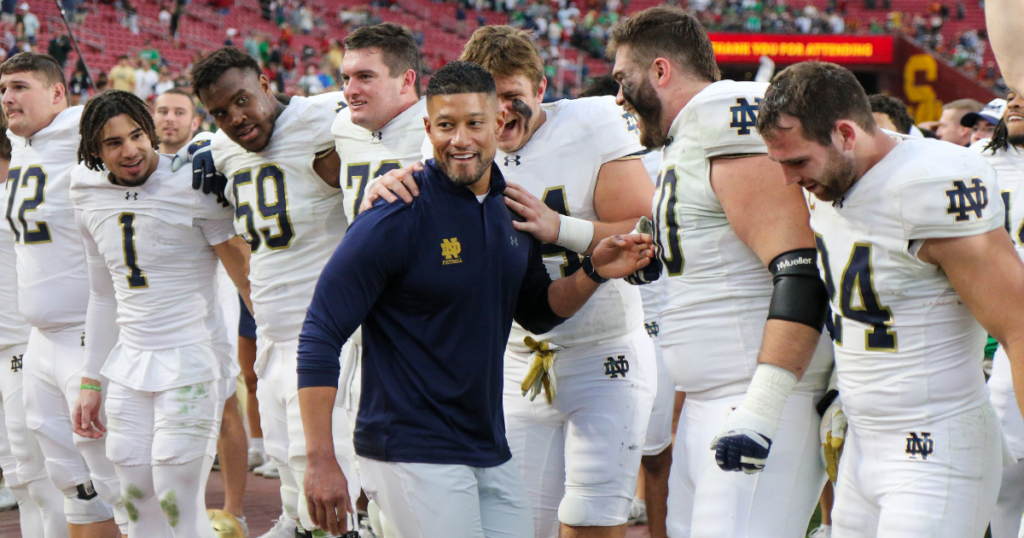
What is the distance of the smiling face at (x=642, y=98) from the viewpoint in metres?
3.06

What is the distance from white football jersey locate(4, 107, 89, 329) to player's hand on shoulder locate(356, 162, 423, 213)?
2714 millimetres

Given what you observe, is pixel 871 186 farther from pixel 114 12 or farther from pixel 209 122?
pixel 114 12

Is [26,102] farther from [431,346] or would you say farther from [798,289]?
[798,289]

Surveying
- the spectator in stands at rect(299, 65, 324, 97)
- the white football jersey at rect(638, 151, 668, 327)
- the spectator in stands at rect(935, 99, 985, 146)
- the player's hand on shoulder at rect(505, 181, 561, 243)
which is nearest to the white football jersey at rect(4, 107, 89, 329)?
the player's hand on shoulder at rect(505, 181, 561, 243)

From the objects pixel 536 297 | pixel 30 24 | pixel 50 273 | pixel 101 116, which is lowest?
pixel 50 273

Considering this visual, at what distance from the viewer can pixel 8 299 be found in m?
5.25

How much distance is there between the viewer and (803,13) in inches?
1180

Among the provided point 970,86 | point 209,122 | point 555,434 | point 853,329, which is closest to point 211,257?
point 555,434

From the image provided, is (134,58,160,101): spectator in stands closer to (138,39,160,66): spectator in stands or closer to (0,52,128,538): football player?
(138,39,160,66): spectator in stands

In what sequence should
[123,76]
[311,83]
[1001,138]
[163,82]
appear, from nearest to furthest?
[1001,138] < [123,76] < [163,82] < [311,83]

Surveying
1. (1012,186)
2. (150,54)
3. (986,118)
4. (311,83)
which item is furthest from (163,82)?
(1012,186)

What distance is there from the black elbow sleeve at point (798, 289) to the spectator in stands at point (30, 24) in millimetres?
15023

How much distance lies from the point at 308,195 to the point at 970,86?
2597cm

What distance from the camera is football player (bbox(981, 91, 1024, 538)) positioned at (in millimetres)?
4000
